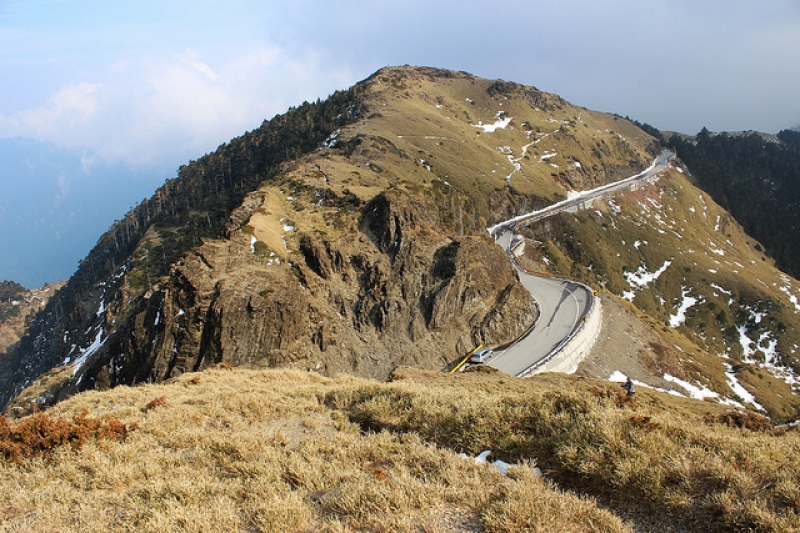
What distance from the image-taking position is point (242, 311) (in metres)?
33.3

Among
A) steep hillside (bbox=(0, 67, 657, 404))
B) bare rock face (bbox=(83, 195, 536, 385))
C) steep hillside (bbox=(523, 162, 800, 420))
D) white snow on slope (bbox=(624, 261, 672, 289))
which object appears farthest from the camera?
white snow on slope (bbox=(624, 261, 672, 289))

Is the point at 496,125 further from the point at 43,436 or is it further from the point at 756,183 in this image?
the point at 43,436

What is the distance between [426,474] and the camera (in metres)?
6.39

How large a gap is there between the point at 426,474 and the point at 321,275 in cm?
3526

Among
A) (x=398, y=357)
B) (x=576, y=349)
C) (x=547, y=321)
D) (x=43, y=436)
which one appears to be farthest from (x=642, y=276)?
(x=43, y=436)

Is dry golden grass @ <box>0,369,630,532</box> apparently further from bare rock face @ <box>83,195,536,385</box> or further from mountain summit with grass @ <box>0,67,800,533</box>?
bare rock face @ <box>83,195,536,385</box>

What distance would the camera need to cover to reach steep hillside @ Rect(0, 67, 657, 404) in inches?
1324

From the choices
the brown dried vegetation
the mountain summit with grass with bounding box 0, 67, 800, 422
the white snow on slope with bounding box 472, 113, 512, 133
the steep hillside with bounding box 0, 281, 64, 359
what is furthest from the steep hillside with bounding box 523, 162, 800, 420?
the steep hillside with bounding box 0, 281, 64, 359

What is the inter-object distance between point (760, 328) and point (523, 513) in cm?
10247

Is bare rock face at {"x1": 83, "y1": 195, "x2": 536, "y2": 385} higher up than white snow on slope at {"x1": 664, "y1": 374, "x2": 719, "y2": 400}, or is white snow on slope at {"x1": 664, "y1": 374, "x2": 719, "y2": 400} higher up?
bare rock face at {"x1": 83, "y1": 195, "x2": 536, "y2": 385}

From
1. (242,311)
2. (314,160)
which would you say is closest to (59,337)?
(314,160)

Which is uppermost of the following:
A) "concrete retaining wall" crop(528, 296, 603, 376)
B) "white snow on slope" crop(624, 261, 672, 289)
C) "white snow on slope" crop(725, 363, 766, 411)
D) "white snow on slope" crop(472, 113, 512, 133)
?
"white snow on slope" crop(472, 113, 512, 133)

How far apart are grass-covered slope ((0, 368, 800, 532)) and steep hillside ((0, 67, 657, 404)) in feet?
82.4

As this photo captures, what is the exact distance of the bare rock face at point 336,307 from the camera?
3281 cm
